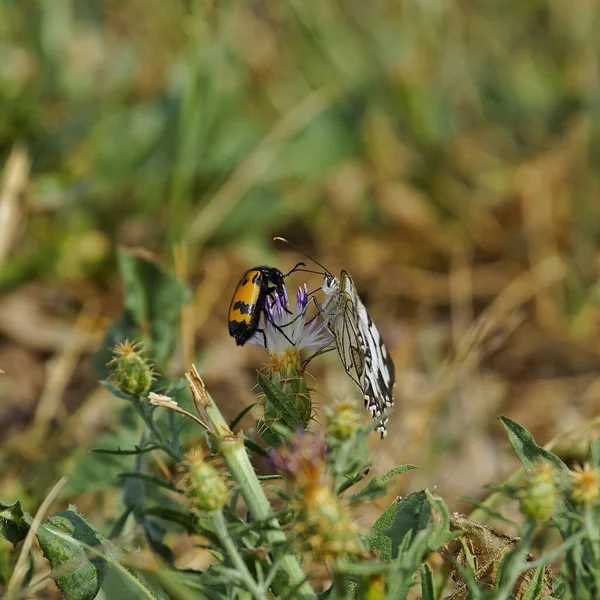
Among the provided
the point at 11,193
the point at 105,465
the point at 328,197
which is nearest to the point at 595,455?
the point at 105,465

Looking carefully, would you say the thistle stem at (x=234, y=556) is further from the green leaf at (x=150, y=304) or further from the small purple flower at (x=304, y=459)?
the green leaf at (x=150, y=304)

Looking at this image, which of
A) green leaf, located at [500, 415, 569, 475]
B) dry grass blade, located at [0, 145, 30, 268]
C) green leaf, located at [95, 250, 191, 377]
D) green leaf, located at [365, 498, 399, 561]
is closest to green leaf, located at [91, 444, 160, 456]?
green leaf, located at [365, 498, 399, 561]

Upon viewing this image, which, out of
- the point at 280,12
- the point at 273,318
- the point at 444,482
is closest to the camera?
the point at 273,318

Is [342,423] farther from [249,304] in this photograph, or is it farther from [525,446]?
[249,304]

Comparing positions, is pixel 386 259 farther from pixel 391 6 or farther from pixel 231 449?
pixel 231 449

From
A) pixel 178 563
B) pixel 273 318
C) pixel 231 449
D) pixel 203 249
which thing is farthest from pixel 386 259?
pixel 231 449

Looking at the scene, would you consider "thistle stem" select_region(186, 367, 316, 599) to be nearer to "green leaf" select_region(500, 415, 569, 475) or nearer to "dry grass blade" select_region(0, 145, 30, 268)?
"green leaf" select_region(500, 415, 569, 475)
